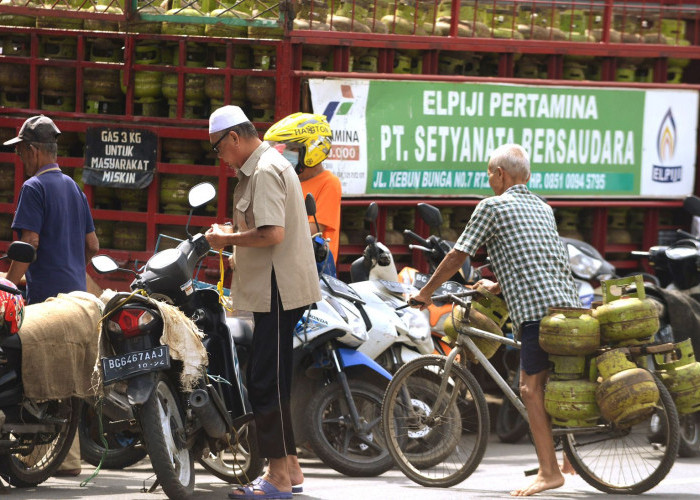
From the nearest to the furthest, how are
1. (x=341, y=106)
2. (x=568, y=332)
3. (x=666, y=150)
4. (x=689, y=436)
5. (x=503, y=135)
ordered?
(x=568, y=332) < (x=689, y=436) < (x=341, y=106) < (x=503, y=135) < (x=666, y=150)

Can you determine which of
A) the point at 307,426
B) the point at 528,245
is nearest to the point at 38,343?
the point at 307,426

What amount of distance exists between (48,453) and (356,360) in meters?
1.73

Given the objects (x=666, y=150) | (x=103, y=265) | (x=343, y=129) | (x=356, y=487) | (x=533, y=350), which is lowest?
(x=356, y=487)

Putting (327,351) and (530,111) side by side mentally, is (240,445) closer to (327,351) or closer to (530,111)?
(327,351)

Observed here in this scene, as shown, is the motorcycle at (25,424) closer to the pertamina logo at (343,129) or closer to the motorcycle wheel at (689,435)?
the pertamina logo at (343,129)

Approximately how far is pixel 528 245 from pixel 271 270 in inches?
52.2

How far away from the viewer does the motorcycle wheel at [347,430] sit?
701cm

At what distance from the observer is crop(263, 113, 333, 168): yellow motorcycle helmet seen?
7.92 meters

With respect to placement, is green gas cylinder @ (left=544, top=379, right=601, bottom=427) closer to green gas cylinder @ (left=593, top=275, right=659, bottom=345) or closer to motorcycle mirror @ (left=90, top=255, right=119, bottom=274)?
green gas cylinder @ (left=593, top=275, right=659, bottom=345)

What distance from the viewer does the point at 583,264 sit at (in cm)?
913

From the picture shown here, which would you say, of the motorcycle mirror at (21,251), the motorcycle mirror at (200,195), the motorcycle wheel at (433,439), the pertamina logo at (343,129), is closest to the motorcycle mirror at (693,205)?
the pertamina logo at (343,129)

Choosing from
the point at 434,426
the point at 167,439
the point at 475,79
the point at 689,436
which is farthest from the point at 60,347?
the point at 475,79

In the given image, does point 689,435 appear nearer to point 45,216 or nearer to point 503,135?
point 503,135

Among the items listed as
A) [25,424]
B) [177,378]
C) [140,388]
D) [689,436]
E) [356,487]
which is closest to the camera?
[140,388]
